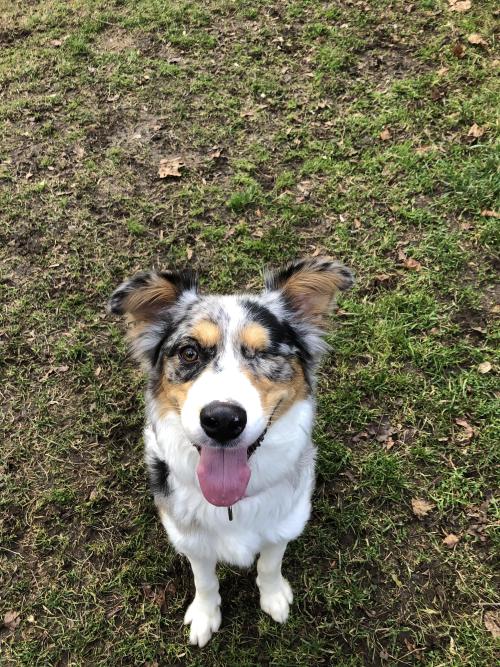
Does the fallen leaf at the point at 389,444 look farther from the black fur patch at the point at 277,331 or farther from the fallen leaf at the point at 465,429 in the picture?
the black fur patch at the point at 277,331

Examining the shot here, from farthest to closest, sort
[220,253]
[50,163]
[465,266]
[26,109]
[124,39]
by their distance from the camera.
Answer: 1. [124,39]
2. [26,109]
3. [50,163]
4. [220,253]
5. [465,266]

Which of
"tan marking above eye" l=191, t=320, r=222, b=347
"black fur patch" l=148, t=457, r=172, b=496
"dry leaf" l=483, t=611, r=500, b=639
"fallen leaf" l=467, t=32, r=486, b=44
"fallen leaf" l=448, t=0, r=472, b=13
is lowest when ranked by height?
"dry leaf" l=483, t=611, r=500, b=639

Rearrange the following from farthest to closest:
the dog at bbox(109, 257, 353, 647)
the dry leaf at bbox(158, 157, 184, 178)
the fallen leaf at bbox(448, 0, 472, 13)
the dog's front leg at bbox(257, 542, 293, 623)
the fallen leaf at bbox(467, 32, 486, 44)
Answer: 1. the fallen leaf at bbox(448, 0, 472, 13)
2. the fallen leaf at bbox(467, 32, 486, 44)
3. the dry leaf at bbox(158, 157, 184, 178)
4. the dog's front leg at bbox(257, 542, 293, 623)
5. the dog at bbox(109, 257, 353, 647)

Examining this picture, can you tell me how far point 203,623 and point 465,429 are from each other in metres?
2.52

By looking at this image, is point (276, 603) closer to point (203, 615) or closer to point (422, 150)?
point (203, 615)

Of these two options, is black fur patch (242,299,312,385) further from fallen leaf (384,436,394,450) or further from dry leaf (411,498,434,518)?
dry leaf (411,498,434,518)

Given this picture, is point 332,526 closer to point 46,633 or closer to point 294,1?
point 46,633

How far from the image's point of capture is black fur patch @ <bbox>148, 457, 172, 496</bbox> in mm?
3254

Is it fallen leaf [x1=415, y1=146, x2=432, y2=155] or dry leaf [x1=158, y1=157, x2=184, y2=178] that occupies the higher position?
dry leaf [x1=158, y1=157, x2=184, y2=178]

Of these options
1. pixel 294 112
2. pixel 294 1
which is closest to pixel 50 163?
pixel 294 112

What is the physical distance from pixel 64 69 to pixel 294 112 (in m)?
3.14

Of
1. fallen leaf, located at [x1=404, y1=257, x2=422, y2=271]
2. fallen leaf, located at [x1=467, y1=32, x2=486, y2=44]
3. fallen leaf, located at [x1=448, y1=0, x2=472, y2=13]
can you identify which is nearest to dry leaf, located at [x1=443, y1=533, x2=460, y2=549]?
fallen leaf, located at [x1=404, y1=257, x2=422, y2=271]

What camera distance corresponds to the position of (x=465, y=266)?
510 centimetres

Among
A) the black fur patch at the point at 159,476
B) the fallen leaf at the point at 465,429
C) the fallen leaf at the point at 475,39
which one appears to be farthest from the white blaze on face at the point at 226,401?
the fallen leaf at the point at 475,39
